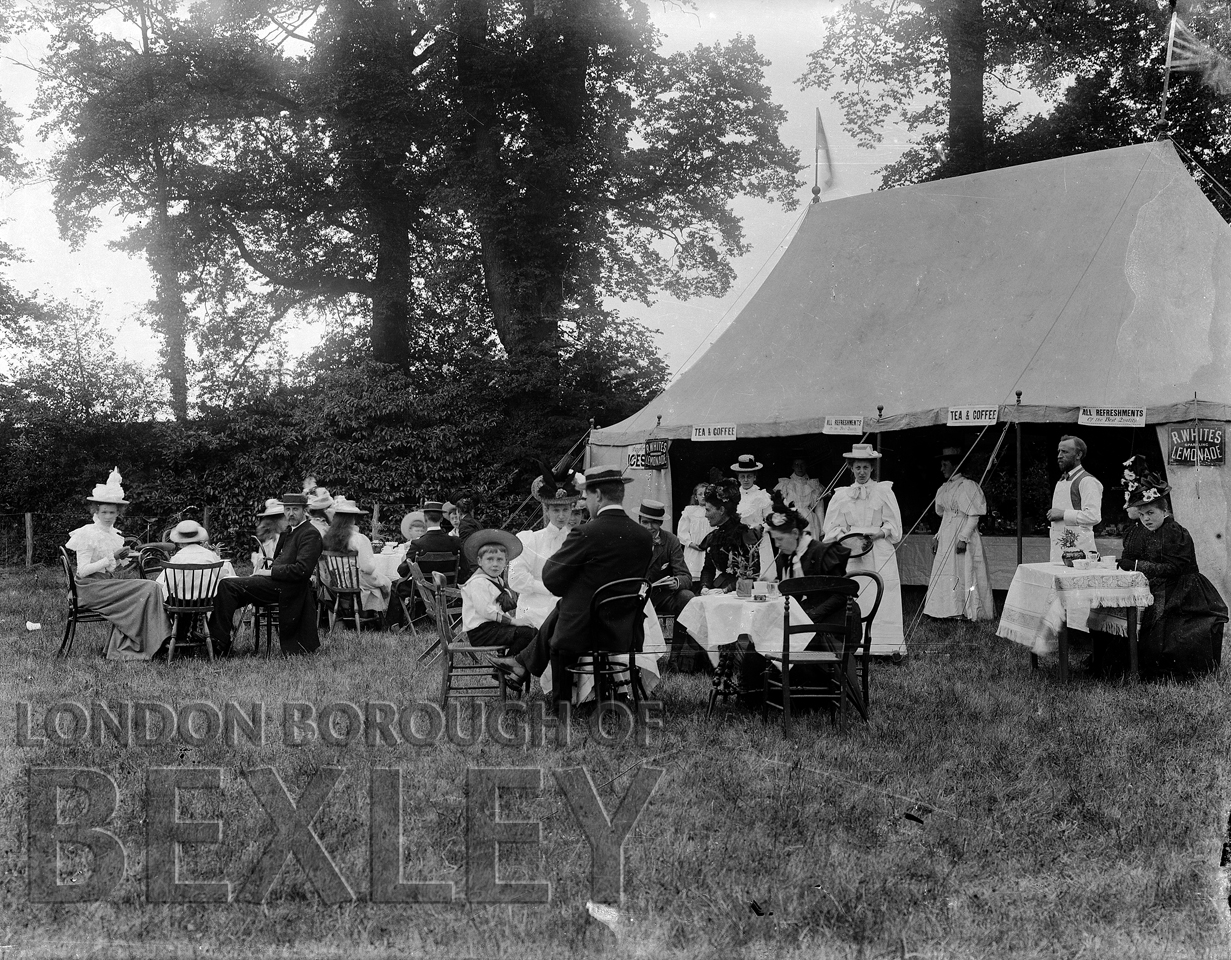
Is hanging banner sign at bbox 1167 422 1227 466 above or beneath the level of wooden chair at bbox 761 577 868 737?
above

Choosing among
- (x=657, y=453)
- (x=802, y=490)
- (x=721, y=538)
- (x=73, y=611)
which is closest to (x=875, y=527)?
(x=721, y=538)

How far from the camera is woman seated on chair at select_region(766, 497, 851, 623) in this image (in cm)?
615

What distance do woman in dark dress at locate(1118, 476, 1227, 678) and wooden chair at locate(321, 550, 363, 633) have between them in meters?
6.42

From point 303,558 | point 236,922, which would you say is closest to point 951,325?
point 303,558

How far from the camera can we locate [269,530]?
9.89 metres

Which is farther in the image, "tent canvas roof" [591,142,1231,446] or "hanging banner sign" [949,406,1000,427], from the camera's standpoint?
"tent canvas roof" [591,142,1231,446]

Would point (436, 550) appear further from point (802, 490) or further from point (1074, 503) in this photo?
point (1074, 503)

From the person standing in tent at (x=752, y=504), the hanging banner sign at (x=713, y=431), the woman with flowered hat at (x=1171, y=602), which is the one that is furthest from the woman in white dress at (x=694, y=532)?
the woman with flowered hat at (x=1171, y=602)

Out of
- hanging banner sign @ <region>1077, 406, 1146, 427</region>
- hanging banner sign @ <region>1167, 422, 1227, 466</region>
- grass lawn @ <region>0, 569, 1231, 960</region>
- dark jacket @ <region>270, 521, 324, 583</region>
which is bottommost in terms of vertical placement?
grass lawn @ <region>0, 569, 1231, 960</region>

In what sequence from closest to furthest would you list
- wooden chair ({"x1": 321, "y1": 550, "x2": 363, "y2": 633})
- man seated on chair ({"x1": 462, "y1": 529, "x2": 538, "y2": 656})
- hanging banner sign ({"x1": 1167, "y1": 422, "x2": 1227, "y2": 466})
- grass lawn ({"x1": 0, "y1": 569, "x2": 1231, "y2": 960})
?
1. grass lawn ({"x1": 0, "y1": 569, "x2": 1231, "y2": 960})
2. man seated on chair ({"x1": 462, "y1": 529, "x2": 538, "y2": 656})
3. hanging banner sign ({"x1": 1167, "y1": 422, "x2": 1227, "y2": 466})
4. wooden chair ({"x1": 321, "y1": 550, "x2": 363, "y2": 633})

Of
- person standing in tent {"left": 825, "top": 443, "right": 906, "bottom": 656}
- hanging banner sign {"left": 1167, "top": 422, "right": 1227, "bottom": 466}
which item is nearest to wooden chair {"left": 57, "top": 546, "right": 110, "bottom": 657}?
person standing in tent {"left": 825, "top": 443, "right": 906, "bottom": 656}

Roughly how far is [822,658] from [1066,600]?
225 centimetres

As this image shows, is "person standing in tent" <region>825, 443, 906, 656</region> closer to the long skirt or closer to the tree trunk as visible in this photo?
the long skirt

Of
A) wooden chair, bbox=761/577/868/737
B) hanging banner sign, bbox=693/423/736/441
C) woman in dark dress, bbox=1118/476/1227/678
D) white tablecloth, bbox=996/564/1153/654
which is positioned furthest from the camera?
hanging banner sign, bbox=693/423/736/441
